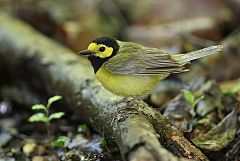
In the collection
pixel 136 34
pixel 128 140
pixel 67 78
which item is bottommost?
pixel 128 140

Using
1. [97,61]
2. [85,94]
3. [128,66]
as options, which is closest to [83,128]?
[85,94]

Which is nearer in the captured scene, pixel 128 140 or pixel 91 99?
pixel 128 140

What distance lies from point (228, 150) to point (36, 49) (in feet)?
8.94

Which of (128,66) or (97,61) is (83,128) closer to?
(97,61)

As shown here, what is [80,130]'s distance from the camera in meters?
5.16

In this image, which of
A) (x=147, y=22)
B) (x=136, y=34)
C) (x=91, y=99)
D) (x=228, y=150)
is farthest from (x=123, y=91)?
(x=147, y=22)

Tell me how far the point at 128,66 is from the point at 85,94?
0.86 meters

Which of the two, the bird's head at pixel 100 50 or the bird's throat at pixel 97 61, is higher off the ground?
the bird's head at pixel 100 50

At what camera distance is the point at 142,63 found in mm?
4340

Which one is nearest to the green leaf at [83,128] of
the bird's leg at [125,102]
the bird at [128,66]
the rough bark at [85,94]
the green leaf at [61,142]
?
the rough bark at [85,94]

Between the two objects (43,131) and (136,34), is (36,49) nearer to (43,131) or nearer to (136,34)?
(43,131)

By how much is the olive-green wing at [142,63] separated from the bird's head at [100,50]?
6 cm

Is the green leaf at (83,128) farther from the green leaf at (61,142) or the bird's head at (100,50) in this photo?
the bird's head at (100,50)

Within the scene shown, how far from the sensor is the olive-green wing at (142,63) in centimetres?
427
